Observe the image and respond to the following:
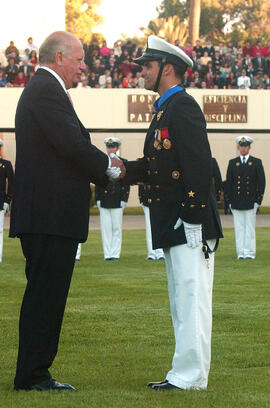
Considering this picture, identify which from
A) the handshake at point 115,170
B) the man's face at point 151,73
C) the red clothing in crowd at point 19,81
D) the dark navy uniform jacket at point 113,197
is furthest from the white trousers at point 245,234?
the red clothing in crowd at point 19,81

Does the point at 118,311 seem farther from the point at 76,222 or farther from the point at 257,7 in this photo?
the point at 257,7

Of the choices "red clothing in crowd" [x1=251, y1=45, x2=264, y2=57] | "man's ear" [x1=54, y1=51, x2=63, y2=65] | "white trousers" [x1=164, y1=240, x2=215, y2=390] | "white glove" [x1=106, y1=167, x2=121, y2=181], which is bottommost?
"white trousers" [x1=164, y1=240, x2=215, y2=390]

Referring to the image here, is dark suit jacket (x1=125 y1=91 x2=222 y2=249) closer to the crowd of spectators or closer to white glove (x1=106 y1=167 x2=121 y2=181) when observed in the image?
white glove (x1=106 y1=167 x2=121 y2=181)

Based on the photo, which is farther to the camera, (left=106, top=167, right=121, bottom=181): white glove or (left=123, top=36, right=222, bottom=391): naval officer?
(left=106, top=167, right=121, bottom=181): white glove

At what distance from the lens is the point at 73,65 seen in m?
6.36

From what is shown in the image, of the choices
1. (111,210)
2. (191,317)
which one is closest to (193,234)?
(191,317)

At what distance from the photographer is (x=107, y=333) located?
29.1ft

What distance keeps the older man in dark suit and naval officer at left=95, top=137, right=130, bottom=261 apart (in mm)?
11548

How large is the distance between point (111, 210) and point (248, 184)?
259 centimetres

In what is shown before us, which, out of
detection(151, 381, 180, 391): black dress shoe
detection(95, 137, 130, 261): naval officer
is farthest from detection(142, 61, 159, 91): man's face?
detection(95, 137, 130, 261): naval officer

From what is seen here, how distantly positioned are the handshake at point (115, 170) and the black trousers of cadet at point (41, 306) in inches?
21.1

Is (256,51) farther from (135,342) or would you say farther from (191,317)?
(191,317)

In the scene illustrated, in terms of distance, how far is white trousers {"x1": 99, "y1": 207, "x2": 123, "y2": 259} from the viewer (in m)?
17.8

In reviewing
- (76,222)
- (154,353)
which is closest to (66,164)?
(76,222)
